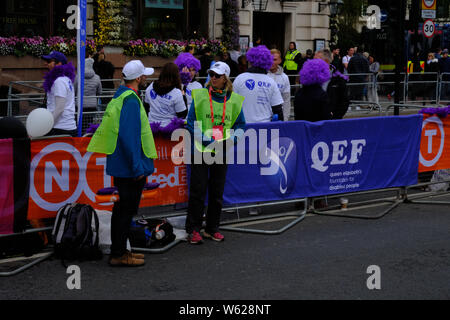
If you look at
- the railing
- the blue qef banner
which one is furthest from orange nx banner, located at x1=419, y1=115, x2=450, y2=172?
the railing

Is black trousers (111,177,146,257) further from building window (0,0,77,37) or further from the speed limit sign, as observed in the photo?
the speed limit sign

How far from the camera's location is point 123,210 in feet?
21.1

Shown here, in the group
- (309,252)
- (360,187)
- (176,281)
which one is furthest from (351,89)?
(176,281)

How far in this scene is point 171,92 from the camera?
27.3ft

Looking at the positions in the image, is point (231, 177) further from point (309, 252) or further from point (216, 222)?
point (309, 252)

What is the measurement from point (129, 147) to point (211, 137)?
127 centimetres

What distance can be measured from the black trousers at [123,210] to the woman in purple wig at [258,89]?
8.34 feet

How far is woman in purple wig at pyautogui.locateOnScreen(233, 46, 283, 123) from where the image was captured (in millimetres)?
8578

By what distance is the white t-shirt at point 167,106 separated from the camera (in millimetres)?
8312

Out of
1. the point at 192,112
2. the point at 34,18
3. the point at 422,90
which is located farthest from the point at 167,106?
the point at 422,90

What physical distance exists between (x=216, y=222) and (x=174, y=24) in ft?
48.3

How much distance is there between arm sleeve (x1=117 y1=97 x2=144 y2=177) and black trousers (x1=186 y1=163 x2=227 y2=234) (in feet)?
3.88

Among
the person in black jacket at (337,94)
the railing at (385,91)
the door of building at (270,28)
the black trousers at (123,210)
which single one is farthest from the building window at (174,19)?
the black trousers at (123,210)

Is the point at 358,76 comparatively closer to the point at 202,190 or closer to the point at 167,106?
the point at 167,106
